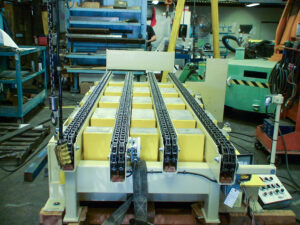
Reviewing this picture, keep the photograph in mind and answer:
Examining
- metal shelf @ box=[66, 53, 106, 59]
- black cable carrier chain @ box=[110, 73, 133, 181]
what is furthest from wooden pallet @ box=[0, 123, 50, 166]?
metal shelf @ box=[66, 53, 106, 59]

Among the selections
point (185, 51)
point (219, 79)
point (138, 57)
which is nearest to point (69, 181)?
point (138, 57)

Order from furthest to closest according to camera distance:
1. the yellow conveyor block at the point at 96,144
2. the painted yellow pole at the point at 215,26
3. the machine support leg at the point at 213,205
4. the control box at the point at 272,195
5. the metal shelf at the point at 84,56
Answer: the metal shelf at the point at 84,56 → the painted yellow pole at the point at 215,26 → the control box at the point at 272,195 → the yellow conveyor block at the point at 96,144 → the machine support leg at the point at 213,205

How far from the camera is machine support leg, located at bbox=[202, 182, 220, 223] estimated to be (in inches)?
55.7

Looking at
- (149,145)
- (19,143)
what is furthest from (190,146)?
(19,143)

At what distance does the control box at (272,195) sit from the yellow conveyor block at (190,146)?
87 centimetres

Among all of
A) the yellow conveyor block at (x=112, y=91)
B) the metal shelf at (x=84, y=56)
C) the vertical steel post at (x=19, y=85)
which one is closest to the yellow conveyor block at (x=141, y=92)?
the yellow conveyor block at (x=112, y=91)

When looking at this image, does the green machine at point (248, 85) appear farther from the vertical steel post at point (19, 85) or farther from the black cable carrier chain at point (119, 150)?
the black cable carrier chain at point (119, 150)

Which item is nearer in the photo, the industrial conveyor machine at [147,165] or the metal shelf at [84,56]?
the industrial conveyor machine at [147,165]

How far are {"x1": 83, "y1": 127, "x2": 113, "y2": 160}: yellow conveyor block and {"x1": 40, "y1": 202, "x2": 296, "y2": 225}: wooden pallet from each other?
10.0 inches

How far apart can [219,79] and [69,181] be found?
3247 mm

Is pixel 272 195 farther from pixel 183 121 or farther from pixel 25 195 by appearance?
pixel 25 195

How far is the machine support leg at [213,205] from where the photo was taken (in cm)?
141

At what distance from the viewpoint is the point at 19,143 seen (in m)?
3.50

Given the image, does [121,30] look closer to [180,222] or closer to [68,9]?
[68,9]
